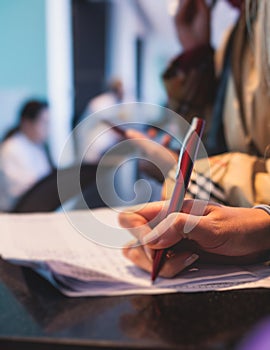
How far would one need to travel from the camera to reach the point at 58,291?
337 mm

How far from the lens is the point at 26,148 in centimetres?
212

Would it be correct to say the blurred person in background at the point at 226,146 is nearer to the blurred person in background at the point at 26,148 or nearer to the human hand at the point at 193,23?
the human hand at the point at 193,23

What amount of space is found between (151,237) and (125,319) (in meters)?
0.07

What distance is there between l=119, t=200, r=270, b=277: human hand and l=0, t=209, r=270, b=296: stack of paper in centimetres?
1

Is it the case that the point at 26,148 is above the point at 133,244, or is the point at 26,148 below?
below

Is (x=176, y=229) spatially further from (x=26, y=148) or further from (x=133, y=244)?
(x=26, y=148)

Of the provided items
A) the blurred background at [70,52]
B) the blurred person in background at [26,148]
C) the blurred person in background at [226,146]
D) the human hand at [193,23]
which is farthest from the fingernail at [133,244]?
the blurred background at [70,52]

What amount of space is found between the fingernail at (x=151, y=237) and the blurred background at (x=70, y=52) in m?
2.01

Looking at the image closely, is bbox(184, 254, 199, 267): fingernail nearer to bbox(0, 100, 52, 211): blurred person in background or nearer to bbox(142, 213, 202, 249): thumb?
bbox(142, 213, 202, 249): thumb

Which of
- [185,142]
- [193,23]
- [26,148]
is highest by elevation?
[193,23]

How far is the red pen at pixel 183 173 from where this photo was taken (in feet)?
1.08

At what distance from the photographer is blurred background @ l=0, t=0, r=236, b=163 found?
8.25 feet

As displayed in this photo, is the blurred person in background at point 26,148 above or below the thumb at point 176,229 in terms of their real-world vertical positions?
below

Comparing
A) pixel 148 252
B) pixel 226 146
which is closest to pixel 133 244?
pixel 148 252
